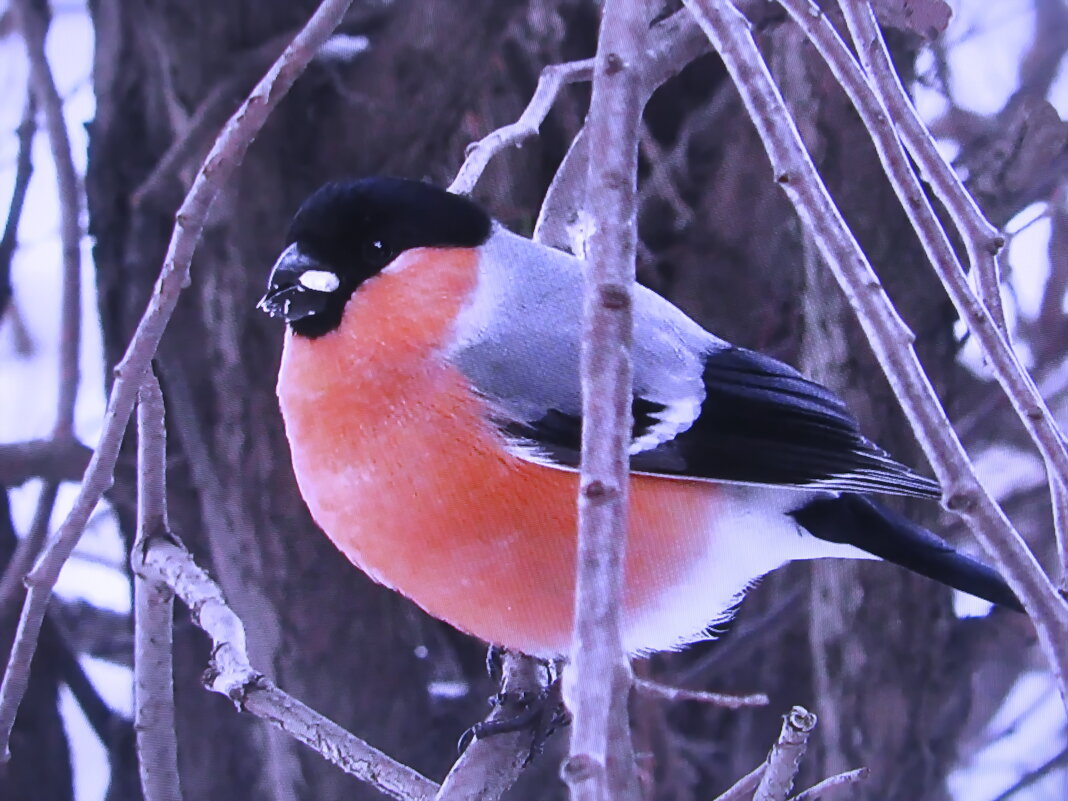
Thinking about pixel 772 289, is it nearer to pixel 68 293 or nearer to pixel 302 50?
pixel 302 50

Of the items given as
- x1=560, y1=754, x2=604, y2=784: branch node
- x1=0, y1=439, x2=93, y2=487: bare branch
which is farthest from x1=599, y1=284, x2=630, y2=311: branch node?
x1=0, y1=439, x2=93, y2=487: bare branch

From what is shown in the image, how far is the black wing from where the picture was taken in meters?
0.58

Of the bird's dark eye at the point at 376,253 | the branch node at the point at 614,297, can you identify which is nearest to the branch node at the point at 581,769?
the branch node at the point at 614,297

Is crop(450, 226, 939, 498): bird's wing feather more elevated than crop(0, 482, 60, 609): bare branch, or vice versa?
crop(0, 482, 60, 609): bare branch

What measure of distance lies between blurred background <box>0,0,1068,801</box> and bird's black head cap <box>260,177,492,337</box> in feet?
0.69

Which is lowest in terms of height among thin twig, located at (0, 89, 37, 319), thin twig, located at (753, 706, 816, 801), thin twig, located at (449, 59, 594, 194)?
thin twig, located at (753, 706, 816, 801)

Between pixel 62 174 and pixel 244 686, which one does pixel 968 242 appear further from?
pixel 62 174

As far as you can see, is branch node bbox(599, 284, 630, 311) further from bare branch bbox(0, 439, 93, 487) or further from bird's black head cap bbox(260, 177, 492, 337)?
bare branch bbox(0, 439, 93, 487)

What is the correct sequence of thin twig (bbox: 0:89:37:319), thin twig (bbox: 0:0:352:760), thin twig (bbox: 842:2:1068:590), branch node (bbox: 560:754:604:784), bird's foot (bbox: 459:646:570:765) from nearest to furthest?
branch node (bbox: 560:754:604:784)
thin twig (bbox: 842:2:1068:590)
thin twig (bbox: 0:0:352:760)
bird's foot (bbox: 459:646:570:765)
thin twig (bbox: 0:89:37:319)

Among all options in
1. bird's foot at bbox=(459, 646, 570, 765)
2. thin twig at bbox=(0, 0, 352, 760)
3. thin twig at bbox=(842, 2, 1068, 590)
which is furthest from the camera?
bird's foot at bbox=(459, 646, 570, 765)

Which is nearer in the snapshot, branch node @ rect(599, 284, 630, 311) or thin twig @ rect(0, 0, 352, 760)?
branch node @ rect(599, 284, 630, 311)

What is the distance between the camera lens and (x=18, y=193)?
78cm

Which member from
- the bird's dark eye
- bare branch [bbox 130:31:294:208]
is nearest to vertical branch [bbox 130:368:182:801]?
the bird's dark eye

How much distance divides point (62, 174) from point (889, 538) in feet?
1.96
